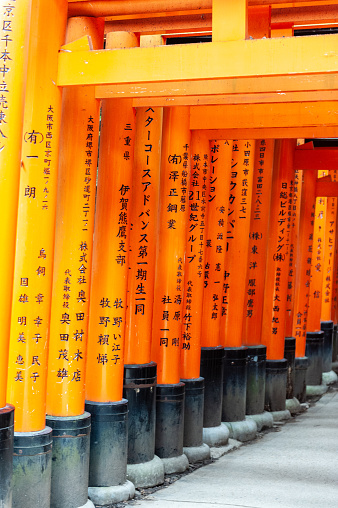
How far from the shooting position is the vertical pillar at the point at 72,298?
17.3ft

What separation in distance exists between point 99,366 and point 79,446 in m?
0.68

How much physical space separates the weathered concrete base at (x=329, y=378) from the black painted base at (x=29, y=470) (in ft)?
28.3

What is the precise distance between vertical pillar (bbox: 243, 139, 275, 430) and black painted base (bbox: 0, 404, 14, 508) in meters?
4.80

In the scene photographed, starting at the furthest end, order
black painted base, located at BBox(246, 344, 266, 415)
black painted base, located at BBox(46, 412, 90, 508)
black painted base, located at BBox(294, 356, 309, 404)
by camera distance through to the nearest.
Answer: black painted base, located at BBox(294, 356, 309, 404) → black painted base, located at BBox(246, 344, 266, 415) → black painted base, located at BBox(46, 412, 90, 508)

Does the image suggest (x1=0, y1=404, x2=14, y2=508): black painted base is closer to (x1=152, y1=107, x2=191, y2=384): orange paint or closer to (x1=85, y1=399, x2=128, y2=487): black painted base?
(x1=85, y1=399, x2=128, y2=487): black painted base

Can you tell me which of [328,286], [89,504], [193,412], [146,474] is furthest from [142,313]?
[328,286]

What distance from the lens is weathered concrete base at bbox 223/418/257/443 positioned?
839cm

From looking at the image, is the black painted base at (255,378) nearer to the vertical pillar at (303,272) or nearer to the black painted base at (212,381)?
the black painted base at (212,381)

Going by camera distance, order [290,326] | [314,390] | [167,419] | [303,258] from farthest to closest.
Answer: [314,390], [303,258], [290,326], [167,419]

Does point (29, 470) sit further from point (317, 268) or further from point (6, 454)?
point (317, 268)

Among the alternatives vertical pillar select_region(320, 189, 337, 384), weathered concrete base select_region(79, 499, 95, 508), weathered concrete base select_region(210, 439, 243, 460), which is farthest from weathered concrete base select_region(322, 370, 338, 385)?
weathered concrete base select_region(79, 499, 95, 508)

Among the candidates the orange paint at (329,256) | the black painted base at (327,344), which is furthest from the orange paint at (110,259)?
the black painted base at (327,344)

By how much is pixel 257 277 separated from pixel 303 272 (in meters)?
2.52

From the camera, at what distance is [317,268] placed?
40.1ft
